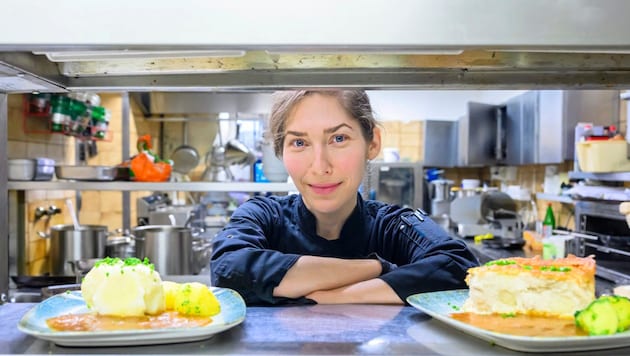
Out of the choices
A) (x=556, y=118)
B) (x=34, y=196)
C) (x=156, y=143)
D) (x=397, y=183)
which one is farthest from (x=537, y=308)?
(x=156, y=143)

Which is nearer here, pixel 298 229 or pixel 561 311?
pixel 561 311

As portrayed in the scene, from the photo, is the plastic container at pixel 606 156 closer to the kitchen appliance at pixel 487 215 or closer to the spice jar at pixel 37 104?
the kitchen appliance at pixel 487 215

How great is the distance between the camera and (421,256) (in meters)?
1.36

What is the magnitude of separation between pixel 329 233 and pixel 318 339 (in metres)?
0.73

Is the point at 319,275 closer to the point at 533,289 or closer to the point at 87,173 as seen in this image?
the point at 533,289

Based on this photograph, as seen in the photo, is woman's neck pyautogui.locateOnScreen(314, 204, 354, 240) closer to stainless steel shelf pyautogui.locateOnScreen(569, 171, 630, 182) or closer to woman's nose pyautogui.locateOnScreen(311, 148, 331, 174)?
woman's nose pyautogui.locateOnScreen(311, 148, 331, 174)

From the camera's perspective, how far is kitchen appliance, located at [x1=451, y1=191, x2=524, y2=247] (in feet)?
15.1

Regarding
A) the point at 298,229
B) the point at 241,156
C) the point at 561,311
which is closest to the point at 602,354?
the point at 561,311

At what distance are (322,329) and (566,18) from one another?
56 centimetres

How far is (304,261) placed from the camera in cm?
118

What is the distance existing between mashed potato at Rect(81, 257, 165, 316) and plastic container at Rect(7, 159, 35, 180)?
2.18 m

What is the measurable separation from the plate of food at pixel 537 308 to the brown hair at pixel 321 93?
61 centimetres

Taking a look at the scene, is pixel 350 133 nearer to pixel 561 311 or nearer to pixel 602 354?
pixel 561 311

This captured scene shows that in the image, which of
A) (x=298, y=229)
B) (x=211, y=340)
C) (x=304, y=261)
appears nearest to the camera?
(x=211, y=340)
